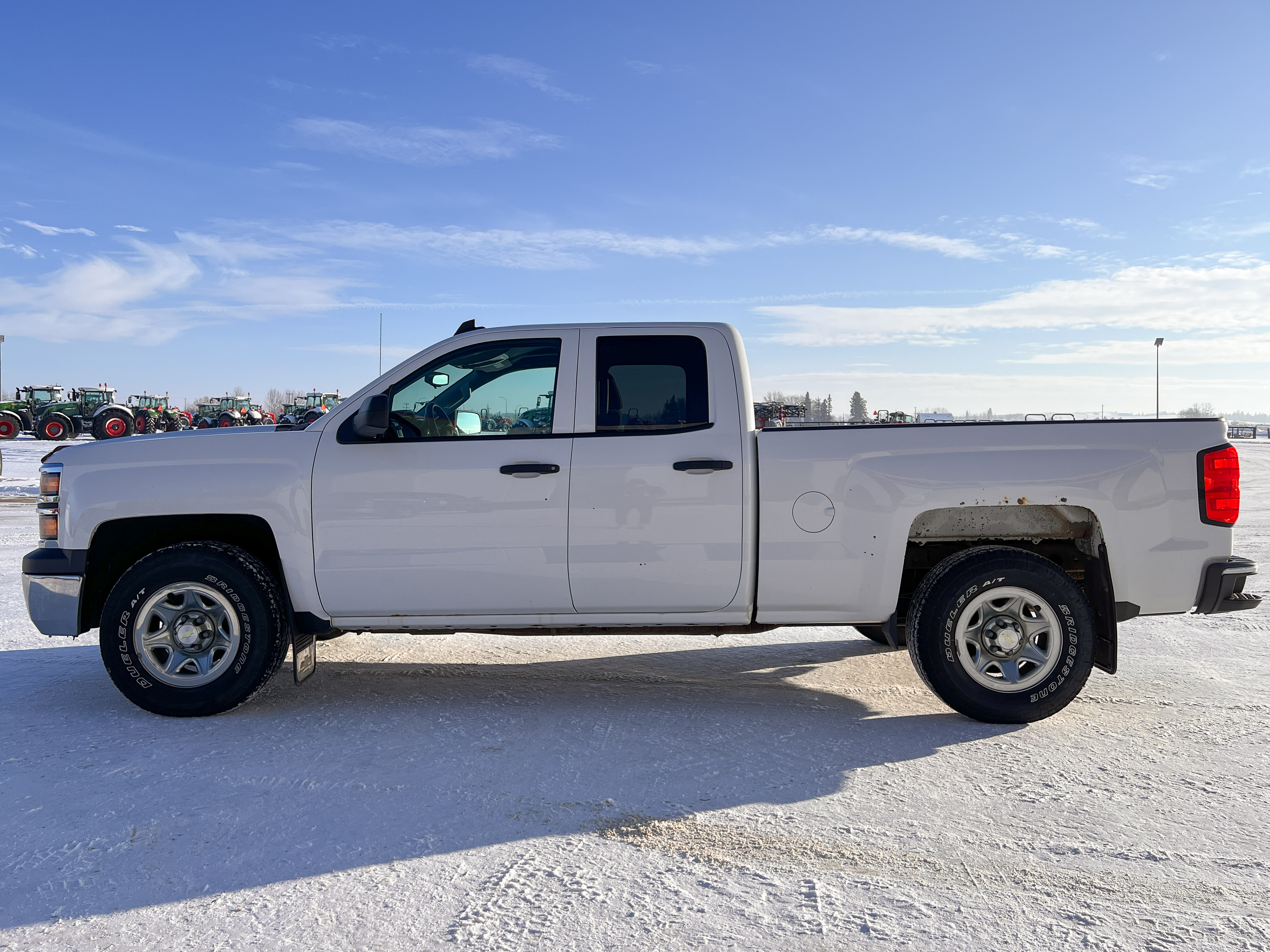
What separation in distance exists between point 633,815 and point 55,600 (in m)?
3.41

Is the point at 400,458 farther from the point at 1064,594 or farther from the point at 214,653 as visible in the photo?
the point at 1064,594

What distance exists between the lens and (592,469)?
15.5ft

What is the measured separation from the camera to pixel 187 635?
4.79 m

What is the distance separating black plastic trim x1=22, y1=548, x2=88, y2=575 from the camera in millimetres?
4836

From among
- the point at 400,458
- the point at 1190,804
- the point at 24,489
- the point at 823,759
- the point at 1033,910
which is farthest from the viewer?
the point at 24,489

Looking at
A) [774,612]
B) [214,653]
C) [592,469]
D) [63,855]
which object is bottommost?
[63,855]

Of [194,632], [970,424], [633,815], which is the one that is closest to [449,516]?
[194,632]

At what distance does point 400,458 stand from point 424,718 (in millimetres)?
1355

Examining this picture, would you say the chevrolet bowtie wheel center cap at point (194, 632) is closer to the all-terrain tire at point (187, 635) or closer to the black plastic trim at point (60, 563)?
the all-terrain tire at point (187, 635)

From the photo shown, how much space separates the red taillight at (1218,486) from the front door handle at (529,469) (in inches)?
130

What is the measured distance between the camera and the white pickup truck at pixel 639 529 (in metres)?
4.67

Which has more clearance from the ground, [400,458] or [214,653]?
[400,458]

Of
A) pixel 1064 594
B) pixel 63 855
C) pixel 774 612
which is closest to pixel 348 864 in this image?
pixel 63 855

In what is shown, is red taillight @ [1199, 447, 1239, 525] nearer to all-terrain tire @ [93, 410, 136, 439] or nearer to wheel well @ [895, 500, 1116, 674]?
wheel well @ [895, 500, 1116, 674]
